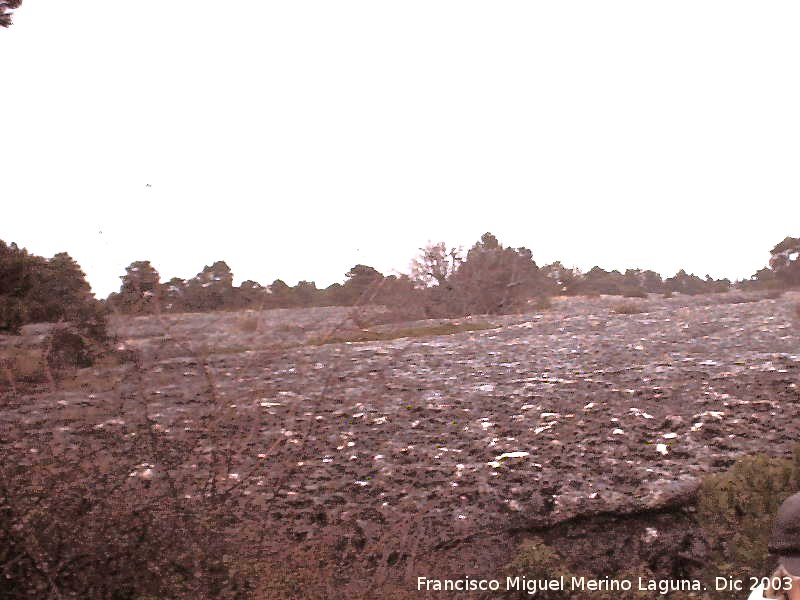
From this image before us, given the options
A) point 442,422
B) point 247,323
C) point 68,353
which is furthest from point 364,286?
point 68,353

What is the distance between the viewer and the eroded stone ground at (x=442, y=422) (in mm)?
4633

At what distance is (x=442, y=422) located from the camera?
6.02m

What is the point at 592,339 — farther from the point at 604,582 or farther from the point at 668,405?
the point at 604,582

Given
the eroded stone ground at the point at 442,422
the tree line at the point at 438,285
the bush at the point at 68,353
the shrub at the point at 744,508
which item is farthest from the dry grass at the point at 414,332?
the shrub at the point at 744,508

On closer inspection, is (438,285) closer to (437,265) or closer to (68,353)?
(437,265)

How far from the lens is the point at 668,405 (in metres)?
6.17

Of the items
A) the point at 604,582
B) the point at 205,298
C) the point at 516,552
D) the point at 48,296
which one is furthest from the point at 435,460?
the point at 48,296

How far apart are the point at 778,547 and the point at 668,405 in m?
3.94

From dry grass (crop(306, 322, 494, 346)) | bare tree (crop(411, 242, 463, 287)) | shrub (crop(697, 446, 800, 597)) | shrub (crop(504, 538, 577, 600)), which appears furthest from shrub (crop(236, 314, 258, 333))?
bare tree (crop(411, 242, 463, 287))

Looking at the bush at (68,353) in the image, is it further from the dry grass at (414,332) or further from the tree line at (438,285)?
the dry grass at (414,332)

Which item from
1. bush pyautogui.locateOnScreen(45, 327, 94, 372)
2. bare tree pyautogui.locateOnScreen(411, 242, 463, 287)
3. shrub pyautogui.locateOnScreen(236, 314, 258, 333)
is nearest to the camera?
shrub pyautogui.locateOnScreen(236, 314, 258, 333)

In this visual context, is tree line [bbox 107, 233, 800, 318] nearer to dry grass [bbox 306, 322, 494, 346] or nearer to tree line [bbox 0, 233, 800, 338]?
tree line [bbox 0, 233, 800, 338]

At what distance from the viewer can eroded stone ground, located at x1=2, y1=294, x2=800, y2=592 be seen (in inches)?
182

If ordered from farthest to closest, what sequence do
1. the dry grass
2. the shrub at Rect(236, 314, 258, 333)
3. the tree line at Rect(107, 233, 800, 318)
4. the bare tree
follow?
the bare tree < the dry grass < the shrub at Rect(236, 314, 258, 333) < the tree line at Rect(107, 233, 800, 318)
